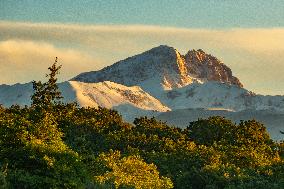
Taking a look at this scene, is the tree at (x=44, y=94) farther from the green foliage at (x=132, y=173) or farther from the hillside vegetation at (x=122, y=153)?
the green foliage at (x=132, y=173)

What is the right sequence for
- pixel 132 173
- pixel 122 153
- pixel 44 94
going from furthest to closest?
pixel 44 94, pixel 122 153, pixel 132 173

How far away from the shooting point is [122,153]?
7906 centimetres

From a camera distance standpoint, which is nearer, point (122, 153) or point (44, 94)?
point (122, 153)

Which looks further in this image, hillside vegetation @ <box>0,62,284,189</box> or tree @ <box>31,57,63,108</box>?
tree @ <box>31,57,63,108</box>

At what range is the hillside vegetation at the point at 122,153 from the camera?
55031 mm

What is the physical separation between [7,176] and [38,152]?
660cm

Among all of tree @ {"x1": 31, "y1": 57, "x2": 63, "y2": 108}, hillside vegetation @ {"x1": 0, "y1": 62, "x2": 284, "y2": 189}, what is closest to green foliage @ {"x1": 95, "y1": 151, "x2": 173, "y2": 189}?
hillside vegetation @ {"x1": 0, "y1": 62, "x2": 284, "y2": 189}

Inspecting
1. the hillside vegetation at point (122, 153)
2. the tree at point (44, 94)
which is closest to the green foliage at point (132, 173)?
the hillside vegetation at point (122, 153)

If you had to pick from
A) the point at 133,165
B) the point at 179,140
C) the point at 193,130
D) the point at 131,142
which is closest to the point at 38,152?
the point at 133,165

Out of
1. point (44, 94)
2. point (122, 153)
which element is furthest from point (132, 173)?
point (44, 94)

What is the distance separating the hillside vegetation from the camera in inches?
2167

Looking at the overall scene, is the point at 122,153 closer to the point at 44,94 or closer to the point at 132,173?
the point at 132,173

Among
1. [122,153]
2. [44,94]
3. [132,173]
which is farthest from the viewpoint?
[44,94]

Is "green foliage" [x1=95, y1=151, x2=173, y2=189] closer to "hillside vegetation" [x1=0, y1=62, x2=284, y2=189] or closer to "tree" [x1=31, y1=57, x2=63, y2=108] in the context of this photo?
"hillside vegetation" [x1=0, y1=62, x2=284, y2=189]
